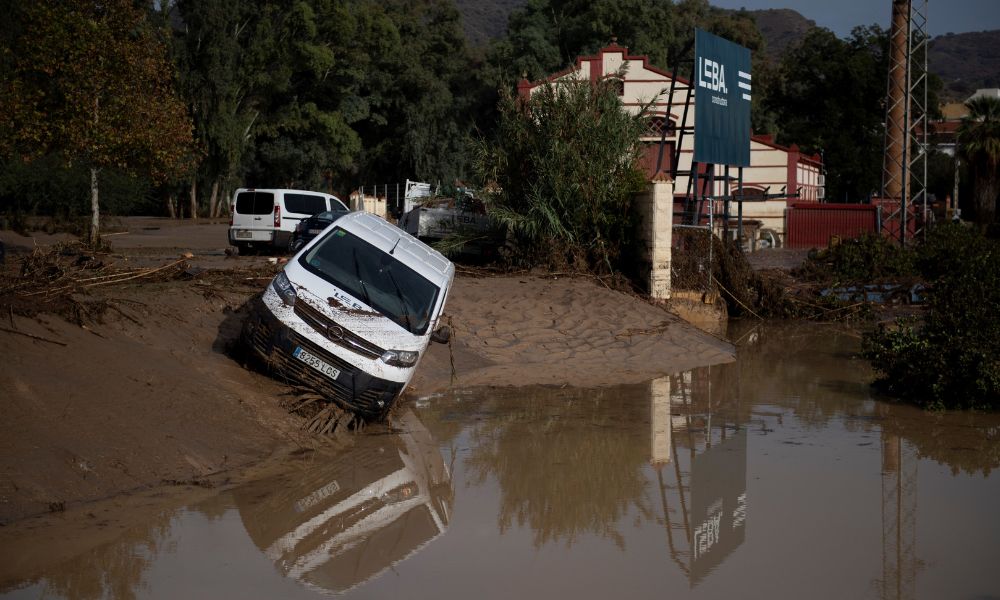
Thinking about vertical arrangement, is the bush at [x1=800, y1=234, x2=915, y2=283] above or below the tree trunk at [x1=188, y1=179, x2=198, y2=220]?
below

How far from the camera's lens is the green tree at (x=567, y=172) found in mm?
20938

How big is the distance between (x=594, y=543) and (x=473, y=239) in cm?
1487

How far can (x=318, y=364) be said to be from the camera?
10258 millimetres

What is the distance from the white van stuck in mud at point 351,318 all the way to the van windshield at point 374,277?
0.03 feet

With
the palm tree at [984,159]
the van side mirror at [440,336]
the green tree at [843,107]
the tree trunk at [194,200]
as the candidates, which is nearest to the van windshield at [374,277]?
the van side mirror at [440,336]

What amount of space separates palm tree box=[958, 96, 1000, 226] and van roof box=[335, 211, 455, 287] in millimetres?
50039

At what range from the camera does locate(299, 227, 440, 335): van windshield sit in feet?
35.2

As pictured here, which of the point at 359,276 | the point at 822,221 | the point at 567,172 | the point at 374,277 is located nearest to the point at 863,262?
the point at 567,172

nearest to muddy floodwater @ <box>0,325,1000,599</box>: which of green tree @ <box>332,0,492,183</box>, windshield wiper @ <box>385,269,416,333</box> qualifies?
windshield wiper @ <box>385,269,416,333</box>

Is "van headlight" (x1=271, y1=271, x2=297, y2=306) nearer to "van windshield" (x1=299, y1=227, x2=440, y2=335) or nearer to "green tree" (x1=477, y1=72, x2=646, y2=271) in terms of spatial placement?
"van windshield" (x1=299, y1=227, x2=440, y2=335)

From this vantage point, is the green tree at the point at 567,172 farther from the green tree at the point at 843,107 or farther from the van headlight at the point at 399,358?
the green tree at the point at 843,107

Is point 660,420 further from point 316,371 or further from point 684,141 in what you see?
point 684,141

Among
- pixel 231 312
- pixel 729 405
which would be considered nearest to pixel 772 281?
pixel 729 405

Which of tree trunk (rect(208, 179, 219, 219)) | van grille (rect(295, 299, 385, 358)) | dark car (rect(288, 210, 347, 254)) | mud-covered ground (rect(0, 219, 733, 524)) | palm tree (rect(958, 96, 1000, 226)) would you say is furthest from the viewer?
palm tree (rect(958, 96, 1000, 226))
